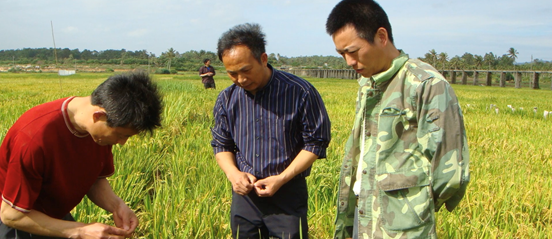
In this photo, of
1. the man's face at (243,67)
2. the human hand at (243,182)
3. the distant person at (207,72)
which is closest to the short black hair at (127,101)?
the man's face at (243,67)

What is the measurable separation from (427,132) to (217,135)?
42.9 inches

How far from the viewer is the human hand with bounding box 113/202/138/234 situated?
1890mm

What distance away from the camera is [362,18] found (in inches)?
60.7

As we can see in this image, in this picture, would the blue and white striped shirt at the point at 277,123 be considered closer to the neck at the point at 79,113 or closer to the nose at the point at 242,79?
the nose at the point at 242,79

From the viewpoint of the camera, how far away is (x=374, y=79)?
160cm

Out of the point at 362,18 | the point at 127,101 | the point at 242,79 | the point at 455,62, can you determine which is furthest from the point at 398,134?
the point at 455,62

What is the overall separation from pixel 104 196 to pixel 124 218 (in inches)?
6.3

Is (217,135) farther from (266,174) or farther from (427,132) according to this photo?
(427,132)

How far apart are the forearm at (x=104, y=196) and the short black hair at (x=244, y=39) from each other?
0.85m

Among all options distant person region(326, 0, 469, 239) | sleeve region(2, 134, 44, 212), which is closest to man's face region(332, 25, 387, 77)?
distant person region(326, 0, 469, 239)

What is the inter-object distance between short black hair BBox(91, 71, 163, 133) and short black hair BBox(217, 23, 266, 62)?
1.53 ft

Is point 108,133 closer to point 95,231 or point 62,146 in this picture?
point 62,146

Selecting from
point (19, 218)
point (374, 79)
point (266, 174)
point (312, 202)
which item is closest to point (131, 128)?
point (19, 218)

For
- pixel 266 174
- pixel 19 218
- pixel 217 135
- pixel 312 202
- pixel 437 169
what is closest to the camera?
pixel 437 169
